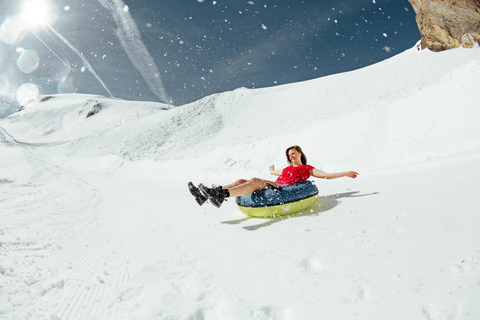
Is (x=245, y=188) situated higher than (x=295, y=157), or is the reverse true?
(x=295, y=157)

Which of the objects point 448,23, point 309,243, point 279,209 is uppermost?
point 448,23

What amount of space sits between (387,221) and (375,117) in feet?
23.3

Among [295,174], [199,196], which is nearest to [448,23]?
[295,174]

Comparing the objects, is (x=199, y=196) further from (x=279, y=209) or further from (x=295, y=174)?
(x=295, y=174)

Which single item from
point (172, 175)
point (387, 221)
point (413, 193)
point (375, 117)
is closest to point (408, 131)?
point (375, 117)

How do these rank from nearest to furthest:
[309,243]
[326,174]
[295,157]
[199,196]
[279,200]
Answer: [309,243] → [279,200] → [199,196] → [326,174] → [295,157]

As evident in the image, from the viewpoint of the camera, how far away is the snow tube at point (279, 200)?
407 cm

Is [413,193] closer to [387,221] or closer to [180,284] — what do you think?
[387,221]

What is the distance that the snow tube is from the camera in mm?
4070

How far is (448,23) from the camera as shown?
920 inches

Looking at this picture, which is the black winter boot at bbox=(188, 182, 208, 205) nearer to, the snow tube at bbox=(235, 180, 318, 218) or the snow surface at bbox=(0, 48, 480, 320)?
the snow surface at bbox=(0, 48, 480, 320)

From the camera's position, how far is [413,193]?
14.0ft

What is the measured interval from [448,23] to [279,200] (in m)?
30.1

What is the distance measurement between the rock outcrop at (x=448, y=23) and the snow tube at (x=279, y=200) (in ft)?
89.4
